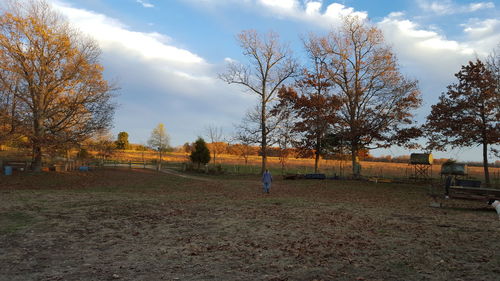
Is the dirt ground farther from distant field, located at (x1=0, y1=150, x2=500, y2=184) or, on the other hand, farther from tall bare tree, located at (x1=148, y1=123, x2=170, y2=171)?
tall bare tree, located at (x1=148, y1=123, x2=170, y2=171)

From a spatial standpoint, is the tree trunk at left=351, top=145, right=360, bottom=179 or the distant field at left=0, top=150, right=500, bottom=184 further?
the distant field at left=0, top=150, right=500, bottom=184

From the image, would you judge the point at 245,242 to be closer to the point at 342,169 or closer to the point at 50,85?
the point at 50,85

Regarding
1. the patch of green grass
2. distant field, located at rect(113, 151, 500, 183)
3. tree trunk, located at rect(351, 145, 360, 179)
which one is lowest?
the patch of green grass

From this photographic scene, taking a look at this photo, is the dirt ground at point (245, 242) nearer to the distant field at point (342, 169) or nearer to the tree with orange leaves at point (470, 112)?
the tree with orange leaves at point (470, 112)

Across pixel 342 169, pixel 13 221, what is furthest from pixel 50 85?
pixel 342 169

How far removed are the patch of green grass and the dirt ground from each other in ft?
0.11

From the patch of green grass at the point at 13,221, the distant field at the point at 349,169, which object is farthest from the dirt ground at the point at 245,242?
the distant field at the point at 349,169

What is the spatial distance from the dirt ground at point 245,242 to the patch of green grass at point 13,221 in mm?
33

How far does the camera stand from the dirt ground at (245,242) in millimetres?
6305

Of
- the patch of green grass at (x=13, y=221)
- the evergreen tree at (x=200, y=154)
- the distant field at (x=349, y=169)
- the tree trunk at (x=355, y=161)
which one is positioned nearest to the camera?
the patch of green grass at (x=13, y=221)

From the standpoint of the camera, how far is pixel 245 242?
866cm

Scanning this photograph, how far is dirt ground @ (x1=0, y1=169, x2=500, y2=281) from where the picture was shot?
248 inches

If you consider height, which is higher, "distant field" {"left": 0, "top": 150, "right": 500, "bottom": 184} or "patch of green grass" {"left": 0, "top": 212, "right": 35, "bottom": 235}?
"distant field" {"left": 0, "top": 150, "right": 500, "bottom": 184}

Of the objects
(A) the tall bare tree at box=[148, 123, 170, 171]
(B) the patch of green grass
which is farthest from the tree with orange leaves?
(A) the tall bare tree at box=[148, 123, 170, 171]
